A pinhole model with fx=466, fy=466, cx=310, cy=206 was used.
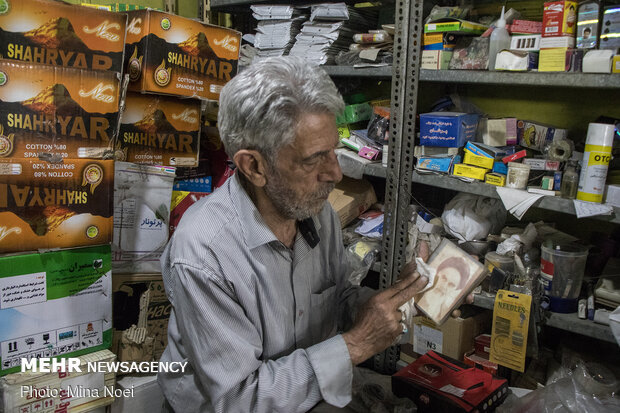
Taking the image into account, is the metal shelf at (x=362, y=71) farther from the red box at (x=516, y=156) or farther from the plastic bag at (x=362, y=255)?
the plastic bag at (x=362, y=255)

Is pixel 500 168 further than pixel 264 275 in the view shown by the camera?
Yes

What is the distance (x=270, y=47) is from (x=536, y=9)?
1.23 meters

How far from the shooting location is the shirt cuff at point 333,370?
1.16m

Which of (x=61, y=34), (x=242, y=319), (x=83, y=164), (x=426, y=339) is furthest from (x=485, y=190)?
(x=61, y=34)

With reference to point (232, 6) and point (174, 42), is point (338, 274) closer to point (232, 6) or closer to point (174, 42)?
point (174, 42)

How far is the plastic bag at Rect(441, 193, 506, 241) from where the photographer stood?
1.89 meters

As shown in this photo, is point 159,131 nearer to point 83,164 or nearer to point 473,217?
point 83,164

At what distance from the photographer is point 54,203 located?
1631 millimetres

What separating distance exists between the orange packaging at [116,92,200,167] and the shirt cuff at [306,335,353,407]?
120 centimetres

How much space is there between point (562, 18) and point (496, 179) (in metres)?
0.56

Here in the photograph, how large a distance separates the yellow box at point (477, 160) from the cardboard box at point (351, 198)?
1.94ft

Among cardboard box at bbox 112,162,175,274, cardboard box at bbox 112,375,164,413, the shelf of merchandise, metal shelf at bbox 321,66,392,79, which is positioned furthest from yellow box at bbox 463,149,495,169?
cardboard box at bbox 112,375,164,413

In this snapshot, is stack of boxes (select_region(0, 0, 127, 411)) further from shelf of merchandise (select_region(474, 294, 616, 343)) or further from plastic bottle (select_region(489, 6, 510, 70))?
shelf of merchandise (select_region(474, 294, 616, 343))

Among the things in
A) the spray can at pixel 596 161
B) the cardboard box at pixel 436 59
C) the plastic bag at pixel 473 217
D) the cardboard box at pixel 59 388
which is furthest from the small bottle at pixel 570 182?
the cardboard box at pixel 59 388
